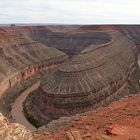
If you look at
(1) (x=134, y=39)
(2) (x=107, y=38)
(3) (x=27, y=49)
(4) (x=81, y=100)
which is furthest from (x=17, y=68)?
(1) (x=134, y=39)

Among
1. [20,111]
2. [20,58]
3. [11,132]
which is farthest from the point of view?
[20,58]

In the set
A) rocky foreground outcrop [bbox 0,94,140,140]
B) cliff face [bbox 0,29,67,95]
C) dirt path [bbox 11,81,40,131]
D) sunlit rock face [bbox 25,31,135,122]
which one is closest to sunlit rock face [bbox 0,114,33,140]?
rocky foreground outcrop [bbox 0,94,140,140]

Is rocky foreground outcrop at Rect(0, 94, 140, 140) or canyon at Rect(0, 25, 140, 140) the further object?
canyon at Rect(0, 25, 140, 140)

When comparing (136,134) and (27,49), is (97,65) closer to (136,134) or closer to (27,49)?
(27,49)

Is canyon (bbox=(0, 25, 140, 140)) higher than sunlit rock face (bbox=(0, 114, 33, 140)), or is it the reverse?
sunlit rock face (bbox=(0, 114, 33, 140))

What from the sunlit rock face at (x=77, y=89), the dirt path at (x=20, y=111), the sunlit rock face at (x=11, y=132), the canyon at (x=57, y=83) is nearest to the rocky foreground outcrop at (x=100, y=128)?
the sunlit rock face at (x=11, y=132)

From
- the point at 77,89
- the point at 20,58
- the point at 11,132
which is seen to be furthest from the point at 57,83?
the point at 11,132

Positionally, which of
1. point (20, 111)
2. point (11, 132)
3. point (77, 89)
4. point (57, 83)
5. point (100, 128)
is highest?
point (11, 132)

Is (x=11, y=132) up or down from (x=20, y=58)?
up

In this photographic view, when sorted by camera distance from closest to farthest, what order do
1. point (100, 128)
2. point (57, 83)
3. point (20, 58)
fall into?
point (100, 128) → point (57, 83) → point (20, 58)

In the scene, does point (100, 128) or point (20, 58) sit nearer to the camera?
point (100, 128)

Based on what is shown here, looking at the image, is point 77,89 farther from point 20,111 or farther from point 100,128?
point 100,128

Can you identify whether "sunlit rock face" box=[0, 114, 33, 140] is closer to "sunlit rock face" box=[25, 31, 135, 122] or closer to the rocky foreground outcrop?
the rocky foreground outcrop

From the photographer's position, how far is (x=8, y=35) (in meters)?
65.4
